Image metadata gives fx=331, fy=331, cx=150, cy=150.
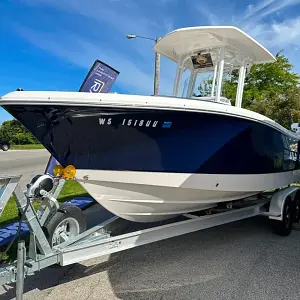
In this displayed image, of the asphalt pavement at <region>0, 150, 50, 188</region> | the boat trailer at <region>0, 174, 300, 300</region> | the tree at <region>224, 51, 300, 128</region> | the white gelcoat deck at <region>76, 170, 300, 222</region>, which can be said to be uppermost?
the tree at <region>224, 51, 300, 128</region>

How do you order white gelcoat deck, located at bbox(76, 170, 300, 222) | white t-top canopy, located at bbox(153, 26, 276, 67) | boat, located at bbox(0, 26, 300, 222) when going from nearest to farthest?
boat, located at bbox(0, 26, 300, 222) → white gelcoat deck, located at bbox(76, 170, 300, 222) → white t-top canopy, located at bbox(153, 26, 276, 67)

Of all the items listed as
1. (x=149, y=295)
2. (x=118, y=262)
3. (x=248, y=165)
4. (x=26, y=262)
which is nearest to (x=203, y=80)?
(x=248, y=165)

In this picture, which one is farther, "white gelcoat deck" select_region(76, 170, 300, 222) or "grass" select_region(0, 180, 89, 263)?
"grass" select_region(0, 180, 89, 263)

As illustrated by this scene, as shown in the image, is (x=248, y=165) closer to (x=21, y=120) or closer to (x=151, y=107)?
(x=151, y=107)

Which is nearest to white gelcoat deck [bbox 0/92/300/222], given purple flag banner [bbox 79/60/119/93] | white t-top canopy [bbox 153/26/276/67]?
white t-top canopy [bbox 153/26/276/67]

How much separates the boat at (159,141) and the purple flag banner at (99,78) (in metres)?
2.67

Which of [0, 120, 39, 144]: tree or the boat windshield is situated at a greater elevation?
the boat windshield

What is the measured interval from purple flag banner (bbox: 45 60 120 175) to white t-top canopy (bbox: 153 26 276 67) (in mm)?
2109

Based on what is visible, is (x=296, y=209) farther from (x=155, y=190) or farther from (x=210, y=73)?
(x=155, y=190)

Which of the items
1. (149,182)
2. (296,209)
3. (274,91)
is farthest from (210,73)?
(274,91)

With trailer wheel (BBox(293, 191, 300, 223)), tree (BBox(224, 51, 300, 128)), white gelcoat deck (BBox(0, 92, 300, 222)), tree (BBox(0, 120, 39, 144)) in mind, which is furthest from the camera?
tree (BBox(0, 120, 39, 144))

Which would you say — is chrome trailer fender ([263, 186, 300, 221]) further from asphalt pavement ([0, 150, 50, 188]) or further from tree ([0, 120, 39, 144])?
tree ([0, 120, 39, 144])

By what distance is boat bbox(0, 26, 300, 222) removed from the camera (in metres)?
3.24

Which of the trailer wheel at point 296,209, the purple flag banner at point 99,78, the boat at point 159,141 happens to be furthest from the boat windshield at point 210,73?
the purple flag banner at point 99,78
